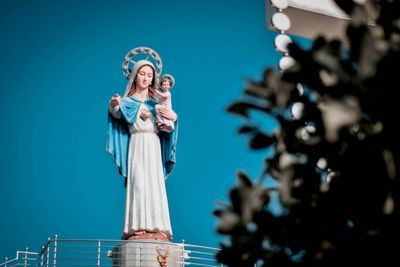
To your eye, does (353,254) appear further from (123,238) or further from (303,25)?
(123,238)

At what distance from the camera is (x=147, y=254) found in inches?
514

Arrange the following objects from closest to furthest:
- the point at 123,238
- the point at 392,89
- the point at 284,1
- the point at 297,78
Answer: the point at 392,89
the point at 297,78
the point at 284,1
the point at 123,238

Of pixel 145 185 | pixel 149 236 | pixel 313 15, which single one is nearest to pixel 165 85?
pixel 145 185

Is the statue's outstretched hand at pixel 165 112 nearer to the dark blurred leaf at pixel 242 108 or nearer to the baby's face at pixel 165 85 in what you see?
the baby's face at pixel 165 85

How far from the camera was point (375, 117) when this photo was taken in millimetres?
3885

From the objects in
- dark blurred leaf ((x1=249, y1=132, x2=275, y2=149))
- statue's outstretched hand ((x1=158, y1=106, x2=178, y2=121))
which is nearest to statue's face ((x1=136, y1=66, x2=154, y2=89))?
statue's outstretched hand ((x1=158, y1=106, x2=178, y2=121))

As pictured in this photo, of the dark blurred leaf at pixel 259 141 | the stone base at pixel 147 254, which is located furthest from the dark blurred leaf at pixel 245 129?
the stone base at pixel 147 254

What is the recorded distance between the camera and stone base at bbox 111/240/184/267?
13109 millimetres

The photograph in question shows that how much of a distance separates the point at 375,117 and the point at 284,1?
21.6 ft

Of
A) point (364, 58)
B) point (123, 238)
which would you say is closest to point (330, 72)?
point (364, 58)

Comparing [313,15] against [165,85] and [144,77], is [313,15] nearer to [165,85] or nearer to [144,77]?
[165,85]

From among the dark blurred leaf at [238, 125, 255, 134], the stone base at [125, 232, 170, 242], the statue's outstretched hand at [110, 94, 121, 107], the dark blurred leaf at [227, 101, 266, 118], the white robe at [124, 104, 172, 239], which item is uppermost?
the statue's outstretched hand at [110, 94, 121, 107]

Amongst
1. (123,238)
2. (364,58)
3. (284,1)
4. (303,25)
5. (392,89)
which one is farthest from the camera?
(123,238)

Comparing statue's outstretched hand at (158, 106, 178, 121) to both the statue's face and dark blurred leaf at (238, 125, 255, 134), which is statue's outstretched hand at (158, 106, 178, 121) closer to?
the statue's face
